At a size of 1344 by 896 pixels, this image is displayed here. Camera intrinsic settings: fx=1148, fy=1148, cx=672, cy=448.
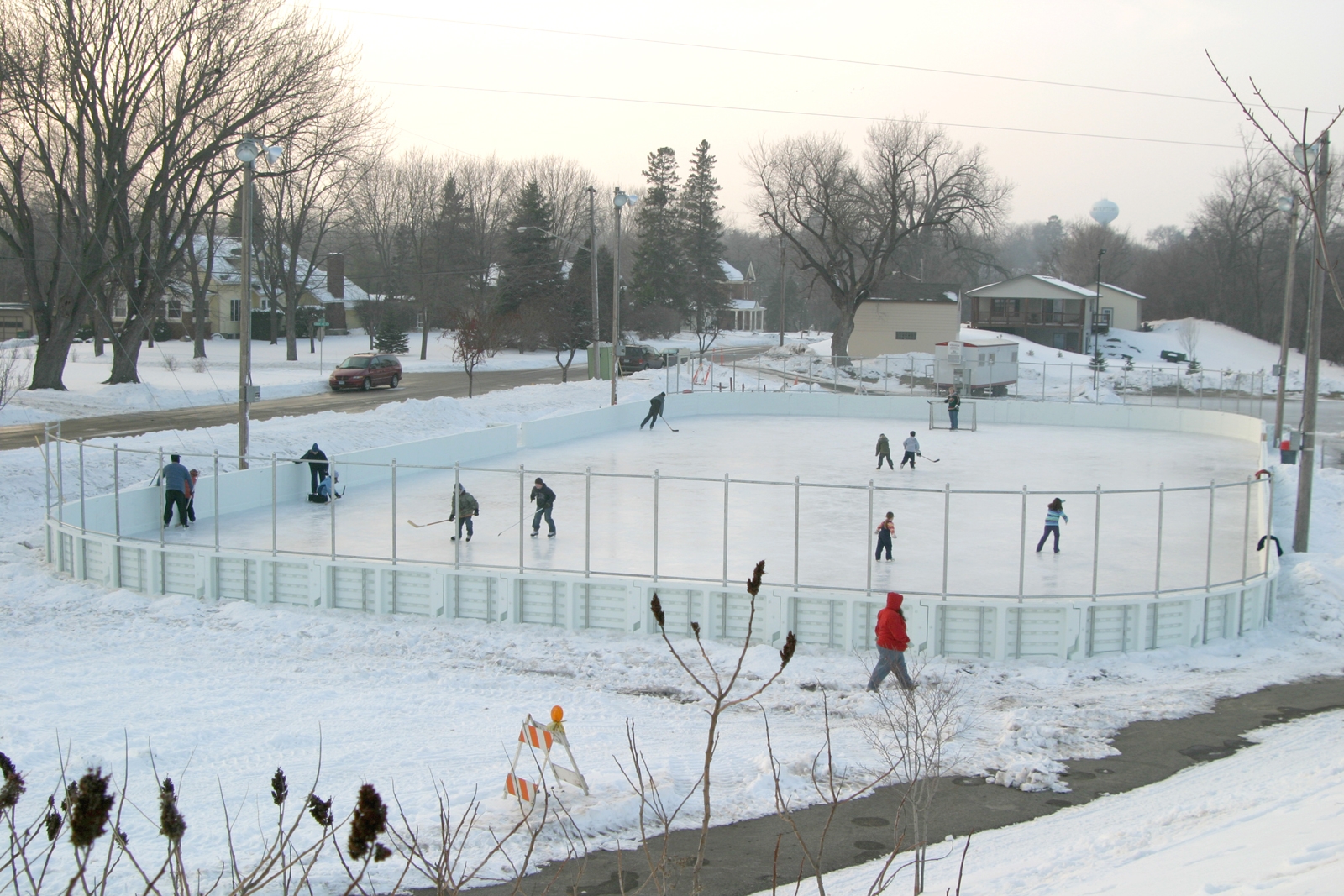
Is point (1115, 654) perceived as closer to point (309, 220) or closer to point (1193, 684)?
point (1193, 684)

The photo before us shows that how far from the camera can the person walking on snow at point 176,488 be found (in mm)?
19969

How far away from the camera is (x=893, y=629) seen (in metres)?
13.5

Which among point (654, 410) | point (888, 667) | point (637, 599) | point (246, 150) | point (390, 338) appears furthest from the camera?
point (390, 338)

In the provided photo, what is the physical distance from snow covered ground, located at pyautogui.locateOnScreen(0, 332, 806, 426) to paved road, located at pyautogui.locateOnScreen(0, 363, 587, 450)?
128 centimetres

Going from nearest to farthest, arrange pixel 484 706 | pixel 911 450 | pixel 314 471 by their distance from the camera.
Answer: pixel 484 706 → pixel 314 471 → pixel 911 450

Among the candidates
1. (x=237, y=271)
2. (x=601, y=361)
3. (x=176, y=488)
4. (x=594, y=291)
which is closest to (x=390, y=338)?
(x=237, y=271)

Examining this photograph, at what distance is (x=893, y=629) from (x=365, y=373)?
1513 inches

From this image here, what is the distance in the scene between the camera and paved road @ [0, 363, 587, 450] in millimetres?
31516

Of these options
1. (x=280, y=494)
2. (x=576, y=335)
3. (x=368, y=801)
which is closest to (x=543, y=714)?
(x=368, y=801)

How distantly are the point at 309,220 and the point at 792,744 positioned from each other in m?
64.8

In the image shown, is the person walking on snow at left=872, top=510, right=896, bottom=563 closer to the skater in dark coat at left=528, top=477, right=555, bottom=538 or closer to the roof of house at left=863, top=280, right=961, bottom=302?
the skater in dark coat at left=528, top=477, right=555, bottom=538

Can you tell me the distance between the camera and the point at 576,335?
2768 inches

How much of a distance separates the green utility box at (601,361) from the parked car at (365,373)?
8759mm

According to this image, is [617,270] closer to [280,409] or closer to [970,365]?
[280,409]
